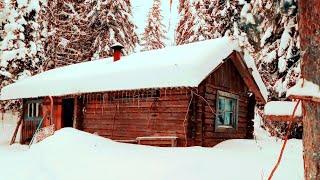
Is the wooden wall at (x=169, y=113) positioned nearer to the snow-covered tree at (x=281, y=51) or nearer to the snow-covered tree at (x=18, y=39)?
the snow-covered tree at (x=281, y=51)

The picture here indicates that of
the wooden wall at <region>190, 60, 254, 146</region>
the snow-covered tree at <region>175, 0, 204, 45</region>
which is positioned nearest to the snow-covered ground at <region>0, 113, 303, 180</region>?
the wooden wall at <region>190, 60, 254, 146</region>

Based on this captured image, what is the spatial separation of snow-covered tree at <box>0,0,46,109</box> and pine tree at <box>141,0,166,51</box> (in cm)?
2157

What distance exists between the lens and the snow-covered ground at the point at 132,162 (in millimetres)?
8594

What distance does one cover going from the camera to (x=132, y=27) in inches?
1276

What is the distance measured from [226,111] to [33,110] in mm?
10734

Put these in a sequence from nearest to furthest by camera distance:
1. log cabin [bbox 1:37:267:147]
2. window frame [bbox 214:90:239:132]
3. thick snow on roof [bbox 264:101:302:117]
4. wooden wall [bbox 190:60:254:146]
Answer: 1. thick snow on roof [bbox 264:101:302:117]
2. log cabin [bbox 1:37:267:147]
3. wooden wall [bbox 190:60:254:146]
4. window frame [bbox 214:90:239:132]

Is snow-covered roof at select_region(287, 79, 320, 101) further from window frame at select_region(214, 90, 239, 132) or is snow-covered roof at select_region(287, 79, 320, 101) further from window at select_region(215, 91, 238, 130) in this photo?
window at select_region(215, 91, 238, 130)

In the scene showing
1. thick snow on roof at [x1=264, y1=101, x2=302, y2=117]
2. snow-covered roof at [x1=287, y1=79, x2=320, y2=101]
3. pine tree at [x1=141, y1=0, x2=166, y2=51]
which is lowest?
thick snow on roof at [x1=264, y1=101, x2=302, y2=117]

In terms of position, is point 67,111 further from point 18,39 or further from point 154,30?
point 154,30

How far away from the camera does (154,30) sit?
47.0 metres

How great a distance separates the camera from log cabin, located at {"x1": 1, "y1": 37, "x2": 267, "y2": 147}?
13.0 metres

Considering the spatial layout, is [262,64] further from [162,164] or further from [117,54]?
[162,164]

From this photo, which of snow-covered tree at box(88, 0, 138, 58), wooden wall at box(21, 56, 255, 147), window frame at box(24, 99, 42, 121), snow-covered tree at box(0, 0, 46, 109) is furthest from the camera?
snow-covered tree at box(88, 0, 138, 58)

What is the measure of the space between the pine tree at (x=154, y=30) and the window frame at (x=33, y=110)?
26174 mm
